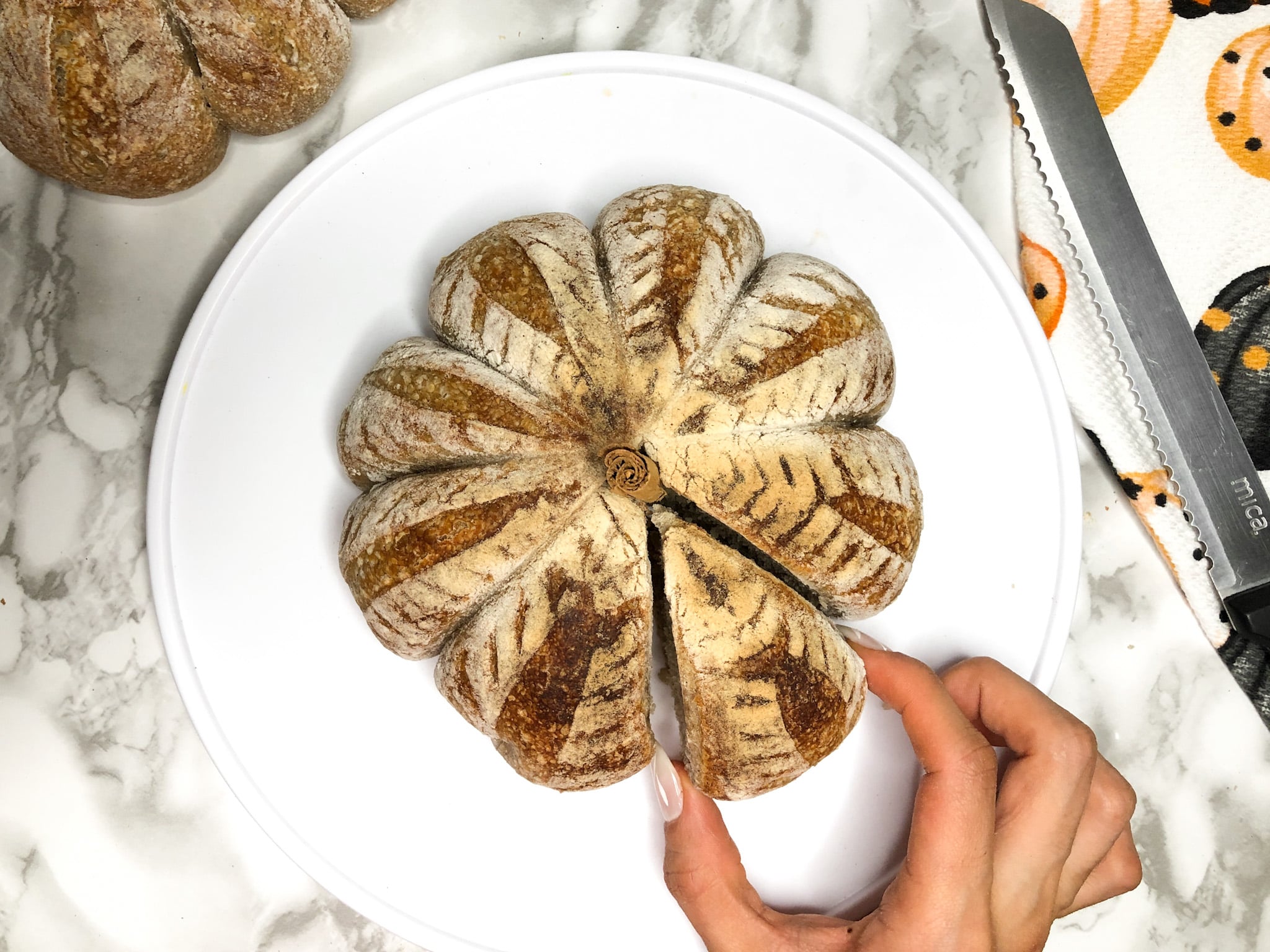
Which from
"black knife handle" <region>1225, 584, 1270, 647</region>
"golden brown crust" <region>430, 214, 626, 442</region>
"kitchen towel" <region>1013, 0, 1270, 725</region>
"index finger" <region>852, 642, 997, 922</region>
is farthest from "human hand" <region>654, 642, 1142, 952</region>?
"golden brown crust" <region>430, 214, 626, 442</region>

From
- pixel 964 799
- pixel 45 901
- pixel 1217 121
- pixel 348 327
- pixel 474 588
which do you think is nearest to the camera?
pixel 474 588

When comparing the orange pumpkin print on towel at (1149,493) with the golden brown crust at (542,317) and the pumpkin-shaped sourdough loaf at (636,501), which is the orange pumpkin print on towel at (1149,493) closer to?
the pumpkin-shaped sourdough loaf at (636,501)

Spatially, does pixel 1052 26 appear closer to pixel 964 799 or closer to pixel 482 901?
pixel 964 799

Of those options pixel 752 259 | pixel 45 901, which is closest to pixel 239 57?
pixel 752 259

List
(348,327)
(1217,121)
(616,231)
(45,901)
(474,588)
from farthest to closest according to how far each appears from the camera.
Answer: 1. (1217,121)
2. (45,901)
3. (348,327)
4. (616,231)
5. (474,588)

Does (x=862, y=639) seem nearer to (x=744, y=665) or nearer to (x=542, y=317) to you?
(x=744, y=665)
